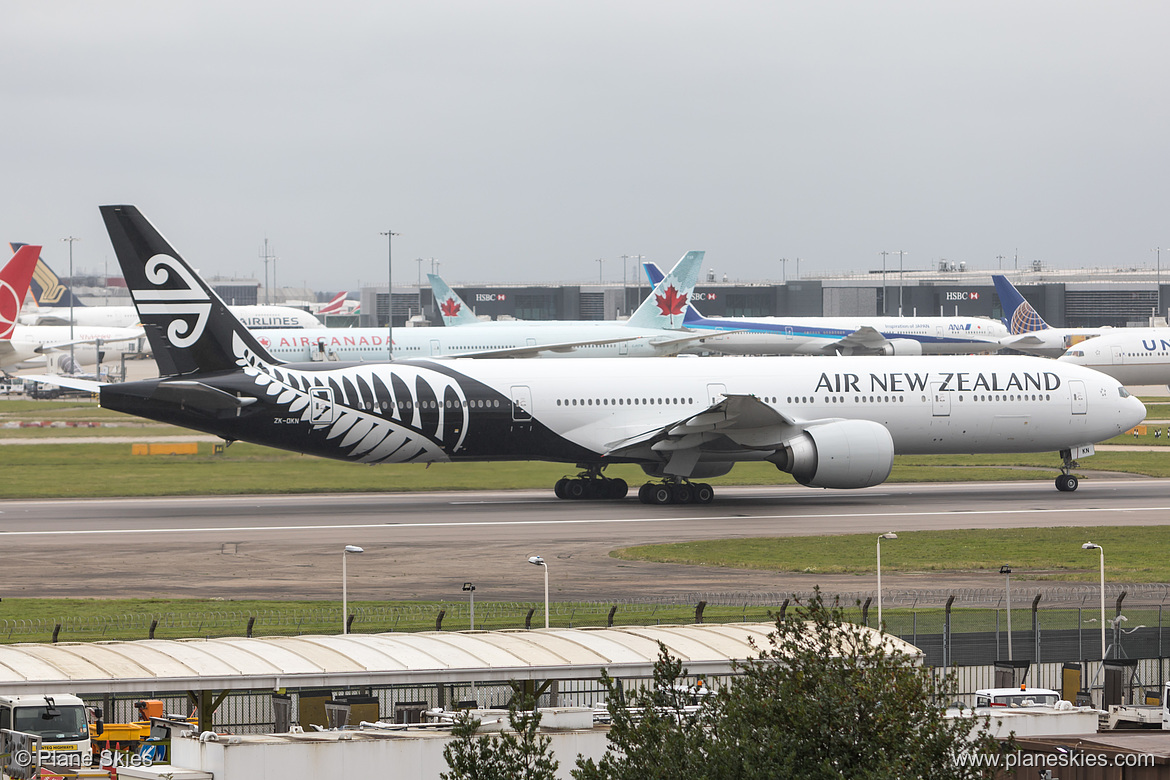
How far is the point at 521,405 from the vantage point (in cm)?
4319

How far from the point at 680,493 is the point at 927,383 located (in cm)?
875

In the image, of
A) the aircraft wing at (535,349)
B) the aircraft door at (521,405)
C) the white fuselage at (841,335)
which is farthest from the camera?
the white fuselage at (841,335)

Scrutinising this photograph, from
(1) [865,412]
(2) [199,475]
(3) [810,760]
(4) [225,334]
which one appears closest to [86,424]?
(2) [199,475]

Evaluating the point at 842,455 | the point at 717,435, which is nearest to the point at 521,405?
the point at 717,435

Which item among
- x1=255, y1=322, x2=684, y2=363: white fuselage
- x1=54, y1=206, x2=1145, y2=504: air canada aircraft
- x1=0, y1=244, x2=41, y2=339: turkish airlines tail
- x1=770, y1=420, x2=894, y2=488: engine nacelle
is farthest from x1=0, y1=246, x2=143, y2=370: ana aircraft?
x1=770, y1=420, x2=894, y2=488: engine nacelle

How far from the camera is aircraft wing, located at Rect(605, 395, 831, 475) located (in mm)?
41750

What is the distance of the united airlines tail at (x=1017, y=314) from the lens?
121 meters

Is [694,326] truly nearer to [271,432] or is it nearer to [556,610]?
[271,432]

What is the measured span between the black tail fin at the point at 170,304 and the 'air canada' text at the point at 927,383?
18.5 metres

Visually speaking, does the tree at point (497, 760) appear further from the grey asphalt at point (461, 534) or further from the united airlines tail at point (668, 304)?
the united airlines tail at point (668, 304)

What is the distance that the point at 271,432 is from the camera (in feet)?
137

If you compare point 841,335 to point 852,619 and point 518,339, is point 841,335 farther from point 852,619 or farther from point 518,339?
point 852,619

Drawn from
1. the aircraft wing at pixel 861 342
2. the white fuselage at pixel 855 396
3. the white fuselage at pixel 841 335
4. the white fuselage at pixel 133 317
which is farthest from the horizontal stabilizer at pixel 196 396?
the white fuselage at pixel 133 317

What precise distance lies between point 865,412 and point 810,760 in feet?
110
